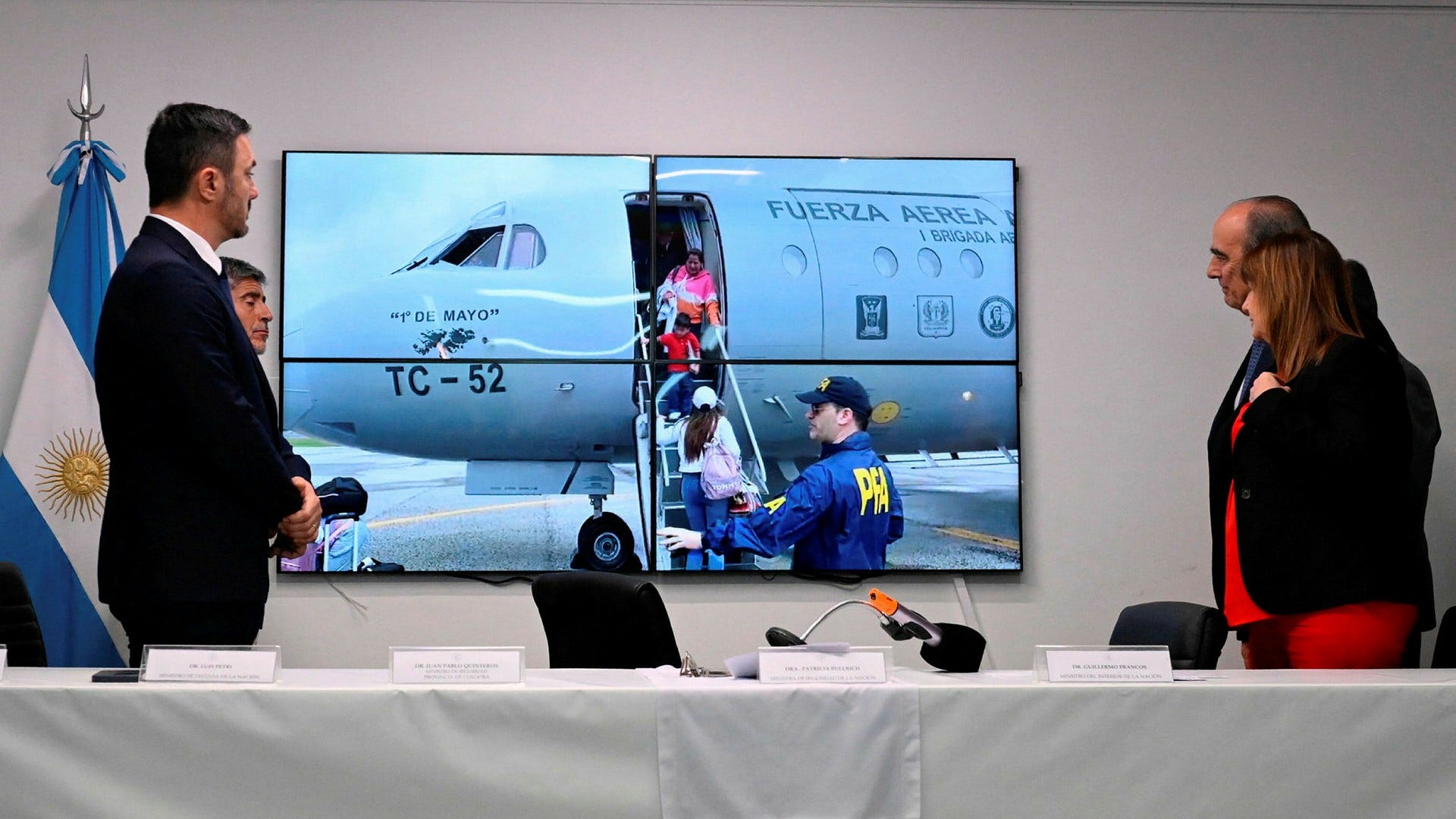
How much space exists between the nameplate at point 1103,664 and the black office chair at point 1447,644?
1.82 m

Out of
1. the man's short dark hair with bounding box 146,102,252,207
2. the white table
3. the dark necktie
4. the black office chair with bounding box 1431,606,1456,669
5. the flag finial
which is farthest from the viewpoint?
the flag finial


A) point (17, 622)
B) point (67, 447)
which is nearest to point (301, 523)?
point (17, 622)

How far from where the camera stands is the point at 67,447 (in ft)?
12.5

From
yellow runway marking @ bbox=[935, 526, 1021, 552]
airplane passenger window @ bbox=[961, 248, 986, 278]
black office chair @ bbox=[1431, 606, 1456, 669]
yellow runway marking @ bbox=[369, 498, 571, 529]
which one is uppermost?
airplane passenger window @ bbox=[961, 248, 986, 278]

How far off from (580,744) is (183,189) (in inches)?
51.2

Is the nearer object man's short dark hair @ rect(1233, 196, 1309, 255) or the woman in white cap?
man's short dark hair @ rect(1233, 196, 1309, 255)

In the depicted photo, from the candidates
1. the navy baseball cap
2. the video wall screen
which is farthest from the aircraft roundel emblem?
the navy baseball cap

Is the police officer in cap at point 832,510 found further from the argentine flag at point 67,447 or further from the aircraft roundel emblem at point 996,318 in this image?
the argentine flag at point 67,447

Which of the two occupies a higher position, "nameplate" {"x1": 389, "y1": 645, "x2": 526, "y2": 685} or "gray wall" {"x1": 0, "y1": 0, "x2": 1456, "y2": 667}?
"gray wall" {"x1": 0, "y1": 0, "x2": 1456, "y2": 667}

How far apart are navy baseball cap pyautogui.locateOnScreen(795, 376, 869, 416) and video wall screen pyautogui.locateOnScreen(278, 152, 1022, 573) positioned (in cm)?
3

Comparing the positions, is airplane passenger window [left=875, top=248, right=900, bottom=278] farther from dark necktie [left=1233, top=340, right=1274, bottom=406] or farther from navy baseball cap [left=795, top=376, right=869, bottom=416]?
dark necktie [left=1233, top=340, right=1274, bottom=406]

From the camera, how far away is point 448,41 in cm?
420

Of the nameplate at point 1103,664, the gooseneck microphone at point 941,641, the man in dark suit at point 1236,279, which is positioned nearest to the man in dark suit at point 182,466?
the gooseneck microphone at point 941,641

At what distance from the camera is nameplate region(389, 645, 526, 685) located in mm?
1743
